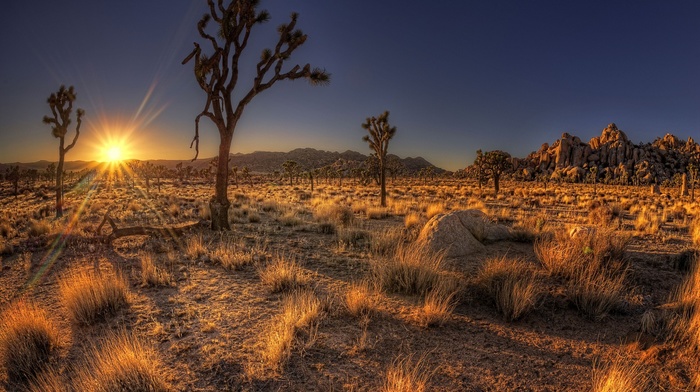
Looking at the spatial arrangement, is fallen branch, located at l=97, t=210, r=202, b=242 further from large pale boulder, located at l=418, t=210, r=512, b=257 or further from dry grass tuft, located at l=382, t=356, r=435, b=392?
dry grass tuft, located at l=382, t=356, r=435, b=392

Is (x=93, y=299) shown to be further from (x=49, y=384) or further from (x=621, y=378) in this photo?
(x=621, y=378)

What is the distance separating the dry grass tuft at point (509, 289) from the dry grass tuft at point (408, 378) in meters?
1.90

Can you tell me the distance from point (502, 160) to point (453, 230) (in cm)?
3345

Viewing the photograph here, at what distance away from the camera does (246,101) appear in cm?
1054

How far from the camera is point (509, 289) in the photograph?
15.9ft

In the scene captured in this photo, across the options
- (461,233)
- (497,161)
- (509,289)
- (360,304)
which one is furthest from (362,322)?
(497,161)

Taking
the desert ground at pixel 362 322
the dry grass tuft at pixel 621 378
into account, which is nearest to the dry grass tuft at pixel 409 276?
the desert ground at pixel 362 322

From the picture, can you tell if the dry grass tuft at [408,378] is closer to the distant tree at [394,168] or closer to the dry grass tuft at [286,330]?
the dry grass tuft at [286,330]

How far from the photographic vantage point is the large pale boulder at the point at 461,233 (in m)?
7.81

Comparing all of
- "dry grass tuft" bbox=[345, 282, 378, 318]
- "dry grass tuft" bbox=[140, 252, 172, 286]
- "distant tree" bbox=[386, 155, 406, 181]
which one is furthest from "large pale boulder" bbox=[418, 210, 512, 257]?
"distant tree" bbox=[386, 155, 406, 181]

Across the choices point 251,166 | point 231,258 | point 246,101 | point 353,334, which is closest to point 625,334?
point 353,334

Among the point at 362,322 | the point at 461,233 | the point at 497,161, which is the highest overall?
the point at 497,161

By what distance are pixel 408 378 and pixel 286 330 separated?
1.60 m

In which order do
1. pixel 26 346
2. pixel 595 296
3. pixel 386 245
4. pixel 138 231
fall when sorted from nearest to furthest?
pixel 26 346
pixel 595 296
pixel 386 245
pixel 138 231
